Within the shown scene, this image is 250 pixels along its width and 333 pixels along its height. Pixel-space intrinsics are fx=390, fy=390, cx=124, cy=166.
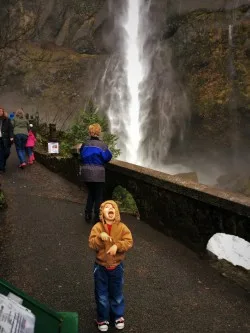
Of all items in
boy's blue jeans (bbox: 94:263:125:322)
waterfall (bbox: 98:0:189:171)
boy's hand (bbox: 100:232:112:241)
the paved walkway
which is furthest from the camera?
waterfall (bbox: 98:0:189:171)

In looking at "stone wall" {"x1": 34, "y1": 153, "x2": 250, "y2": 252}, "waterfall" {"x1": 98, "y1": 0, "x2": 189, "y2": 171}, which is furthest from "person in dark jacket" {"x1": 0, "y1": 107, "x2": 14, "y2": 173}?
"waterfall" {"x1": 98, "y1": 0, "x2": 189, "y2": 171}

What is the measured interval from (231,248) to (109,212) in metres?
2.61

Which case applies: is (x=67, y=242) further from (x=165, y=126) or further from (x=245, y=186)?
(x=165, y=126)

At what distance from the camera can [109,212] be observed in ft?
12.7

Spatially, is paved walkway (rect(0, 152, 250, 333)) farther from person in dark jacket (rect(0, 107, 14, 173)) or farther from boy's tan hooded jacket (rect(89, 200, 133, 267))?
person in dark jacket (rect(0, 107, 14, 173))

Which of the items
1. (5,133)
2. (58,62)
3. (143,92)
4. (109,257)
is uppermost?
(58,62)

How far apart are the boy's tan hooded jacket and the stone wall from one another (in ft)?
Result: 7.35

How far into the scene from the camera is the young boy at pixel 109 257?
387cm

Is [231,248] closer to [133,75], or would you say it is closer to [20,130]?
[20,130]

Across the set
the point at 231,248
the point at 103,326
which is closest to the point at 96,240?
the point at 103,326

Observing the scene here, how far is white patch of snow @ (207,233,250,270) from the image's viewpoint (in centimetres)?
546

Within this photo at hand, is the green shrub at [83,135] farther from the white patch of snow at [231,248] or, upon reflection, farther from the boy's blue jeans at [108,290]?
the boy's blue jeans at [108,290]

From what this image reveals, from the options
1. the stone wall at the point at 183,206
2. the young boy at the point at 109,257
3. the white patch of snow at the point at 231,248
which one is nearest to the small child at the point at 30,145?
the stone wall at the point at 183,206

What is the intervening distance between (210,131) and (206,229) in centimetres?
1987
